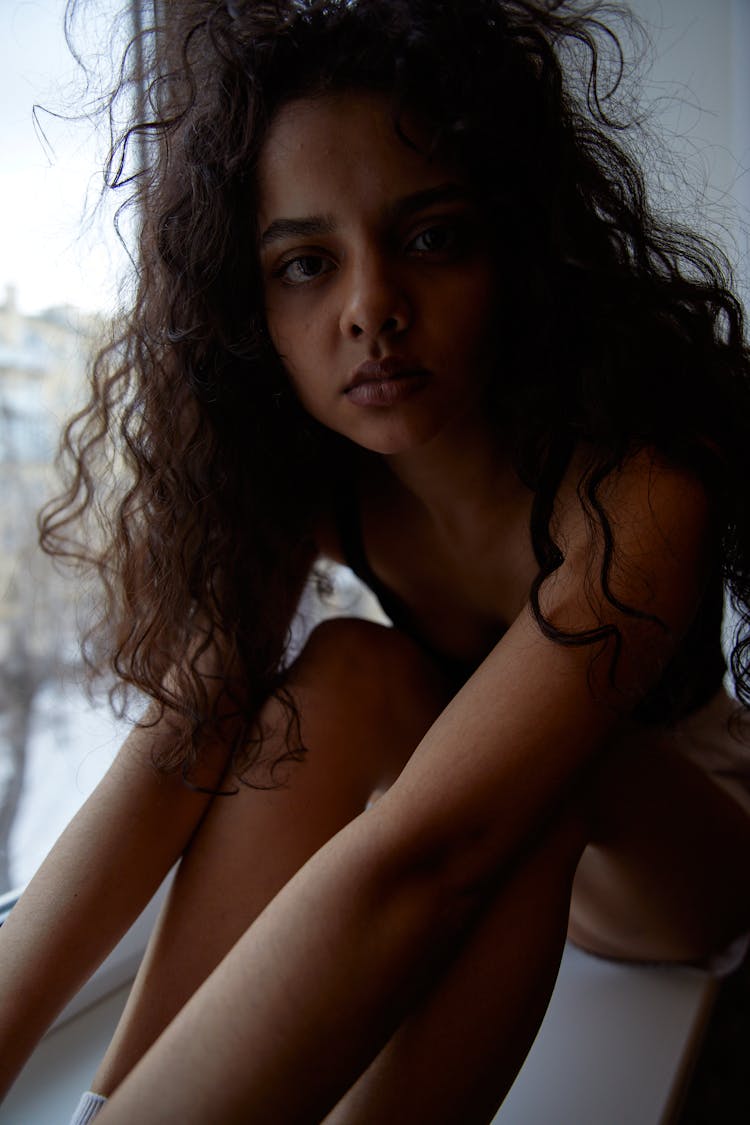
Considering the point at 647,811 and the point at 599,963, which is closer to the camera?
the point at 647,811

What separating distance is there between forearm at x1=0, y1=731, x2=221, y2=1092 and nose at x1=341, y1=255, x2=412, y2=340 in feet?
1.31

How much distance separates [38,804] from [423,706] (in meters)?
0.52

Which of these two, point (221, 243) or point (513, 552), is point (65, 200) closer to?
point (221, 243)

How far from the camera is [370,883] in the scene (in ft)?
2.02

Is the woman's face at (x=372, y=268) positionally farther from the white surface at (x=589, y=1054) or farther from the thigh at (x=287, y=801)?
the white surface at (x=589, y=1054)

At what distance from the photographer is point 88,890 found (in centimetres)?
77

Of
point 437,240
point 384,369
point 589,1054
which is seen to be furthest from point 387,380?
point 589,1054

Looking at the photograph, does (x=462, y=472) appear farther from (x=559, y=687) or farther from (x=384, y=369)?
(x=559, y=687)

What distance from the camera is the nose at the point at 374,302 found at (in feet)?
2.31

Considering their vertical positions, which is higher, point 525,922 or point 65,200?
point 65,200

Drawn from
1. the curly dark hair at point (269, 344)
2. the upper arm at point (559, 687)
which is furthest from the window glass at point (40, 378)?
the upper arm at point (559, 687)

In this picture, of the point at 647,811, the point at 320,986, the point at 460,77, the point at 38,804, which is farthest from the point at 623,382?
the point at 38,804

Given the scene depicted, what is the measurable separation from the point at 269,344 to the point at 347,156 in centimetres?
19

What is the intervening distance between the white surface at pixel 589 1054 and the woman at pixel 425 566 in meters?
0.04
